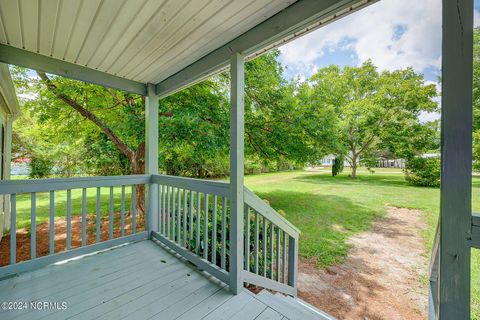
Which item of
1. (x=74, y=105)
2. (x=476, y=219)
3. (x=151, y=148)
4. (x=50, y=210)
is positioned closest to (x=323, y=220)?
(x=151, y=148)

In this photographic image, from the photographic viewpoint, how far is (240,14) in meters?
1.52

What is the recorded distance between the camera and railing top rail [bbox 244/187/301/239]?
204cm

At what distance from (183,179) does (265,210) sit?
3.55ft

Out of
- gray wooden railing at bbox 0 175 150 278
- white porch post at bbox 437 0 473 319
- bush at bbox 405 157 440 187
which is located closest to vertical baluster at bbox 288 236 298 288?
white porch post at bbox 437 0 473 319

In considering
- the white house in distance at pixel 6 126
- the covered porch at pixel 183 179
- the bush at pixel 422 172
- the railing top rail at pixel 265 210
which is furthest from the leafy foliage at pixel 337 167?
the white house in distance at pixel 6 126

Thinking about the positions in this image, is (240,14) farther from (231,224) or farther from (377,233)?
(377,233)

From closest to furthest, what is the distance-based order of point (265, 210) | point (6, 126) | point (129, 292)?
point (129, 292) < point (265, 210) < point (6, 126)

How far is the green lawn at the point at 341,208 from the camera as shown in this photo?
4.55 m

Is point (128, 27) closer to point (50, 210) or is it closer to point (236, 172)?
point (236, 172)

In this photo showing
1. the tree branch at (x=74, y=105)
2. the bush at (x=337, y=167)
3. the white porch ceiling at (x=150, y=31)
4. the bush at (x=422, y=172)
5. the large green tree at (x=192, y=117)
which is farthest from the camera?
the bush at (x=337, y=167)

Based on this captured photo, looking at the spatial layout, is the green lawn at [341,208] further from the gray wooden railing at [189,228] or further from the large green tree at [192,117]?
the large green tree at [192,117]

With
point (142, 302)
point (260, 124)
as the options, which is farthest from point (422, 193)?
point (142, 302)

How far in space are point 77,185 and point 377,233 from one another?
21.2ft

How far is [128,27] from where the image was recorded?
1.73m
